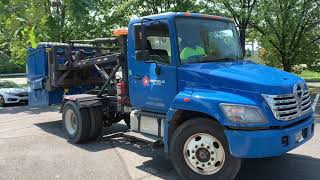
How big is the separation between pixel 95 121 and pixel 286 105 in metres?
4.52

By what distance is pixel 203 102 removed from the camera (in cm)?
582

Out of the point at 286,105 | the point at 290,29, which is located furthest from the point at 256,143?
the point at 290,29

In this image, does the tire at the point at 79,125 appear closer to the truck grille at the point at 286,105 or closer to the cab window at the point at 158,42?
the cab window at the point at 158,42

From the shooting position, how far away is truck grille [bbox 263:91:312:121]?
551 centimetres

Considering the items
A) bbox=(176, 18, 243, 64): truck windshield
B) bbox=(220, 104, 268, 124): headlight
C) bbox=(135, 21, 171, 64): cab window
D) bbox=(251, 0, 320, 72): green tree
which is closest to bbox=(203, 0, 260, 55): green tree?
bbox=(251, 0, 320, 72): green tree

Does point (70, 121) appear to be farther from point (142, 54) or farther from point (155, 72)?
point (142, 54)

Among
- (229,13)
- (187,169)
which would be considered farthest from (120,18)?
(187,169)

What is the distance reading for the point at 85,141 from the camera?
9055 mm

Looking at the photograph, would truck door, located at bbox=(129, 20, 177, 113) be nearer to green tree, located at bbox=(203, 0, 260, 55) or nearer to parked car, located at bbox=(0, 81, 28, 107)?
parked car, located at bbox=(0, 81, 28, 107)

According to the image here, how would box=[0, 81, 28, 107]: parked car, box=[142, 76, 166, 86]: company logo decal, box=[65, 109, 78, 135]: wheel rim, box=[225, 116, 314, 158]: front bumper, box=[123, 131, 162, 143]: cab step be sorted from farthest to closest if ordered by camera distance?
box=[0, 81, 28, 107]: parked car → box=[65, 109, 78, 135]: wheel rim → box=[123, 131, 162, 143]: cab step → box=[142, 76, 166, 86]: company logo decal → box=[225, 116, 314, 158]: front bumper

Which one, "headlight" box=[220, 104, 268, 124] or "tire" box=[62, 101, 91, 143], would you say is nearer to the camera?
"headlight" box=[220, 104, 268, 124]

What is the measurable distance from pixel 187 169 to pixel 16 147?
171 inches

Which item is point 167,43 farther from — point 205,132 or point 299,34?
point 299,34

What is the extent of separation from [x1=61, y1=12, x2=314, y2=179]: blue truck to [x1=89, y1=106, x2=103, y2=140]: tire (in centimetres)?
114
